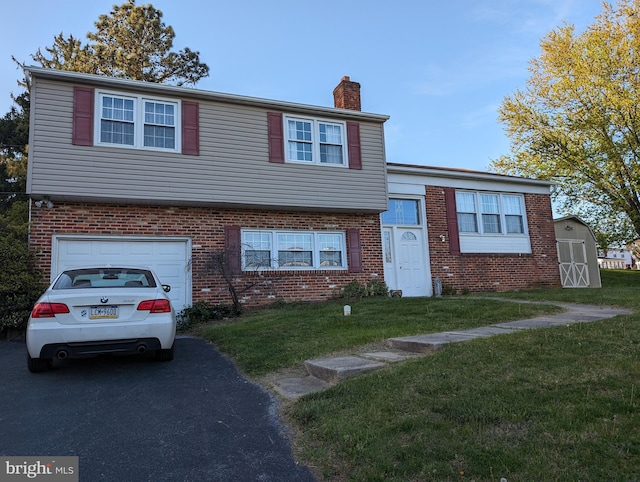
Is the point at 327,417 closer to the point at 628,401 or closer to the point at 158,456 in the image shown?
the point at 158,456

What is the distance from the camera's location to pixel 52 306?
5211mm

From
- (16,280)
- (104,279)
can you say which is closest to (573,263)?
(104,279)

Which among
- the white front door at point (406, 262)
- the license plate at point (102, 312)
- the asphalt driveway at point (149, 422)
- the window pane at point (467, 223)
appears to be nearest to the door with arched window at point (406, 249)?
the white front door at point (406, 262)

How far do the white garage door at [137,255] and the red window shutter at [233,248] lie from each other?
975 mm

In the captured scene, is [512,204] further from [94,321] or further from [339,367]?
[94,321]

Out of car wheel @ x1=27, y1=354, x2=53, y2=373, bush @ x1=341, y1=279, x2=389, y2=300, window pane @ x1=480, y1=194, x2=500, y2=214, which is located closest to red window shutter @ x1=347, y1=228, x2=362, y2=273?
bush @ x1=341, y1=279, x2=389, y2=300

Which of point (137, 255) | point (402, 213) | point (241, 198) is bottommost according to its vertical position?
point (137, 255)

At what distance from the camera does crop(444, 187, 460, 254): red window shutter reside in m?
14.0

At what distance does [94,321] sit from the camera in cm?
528

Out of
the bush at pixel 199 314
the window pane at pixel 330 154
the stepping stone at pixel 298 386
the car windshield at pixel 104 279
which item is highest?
the window pane at pixel 330 154

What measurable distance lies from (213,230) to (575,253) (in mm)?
13648

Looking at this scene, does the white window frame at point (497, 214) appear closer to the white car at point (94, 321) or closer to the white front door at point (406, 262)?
the white front door at point (406, 262)

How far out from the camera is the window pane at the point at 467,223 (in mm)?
14375
